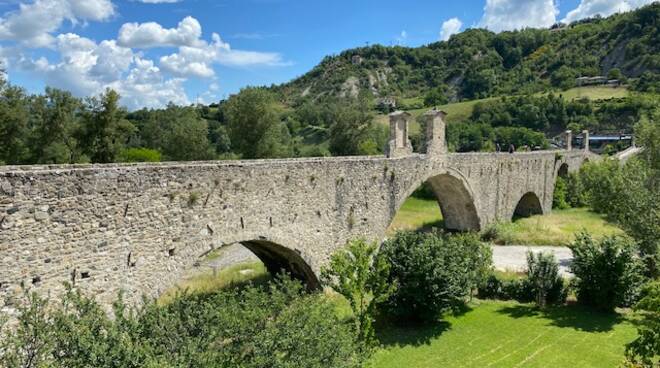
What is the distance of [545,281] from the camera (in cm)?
1847

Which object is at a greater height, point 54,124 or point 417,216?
point 54,124

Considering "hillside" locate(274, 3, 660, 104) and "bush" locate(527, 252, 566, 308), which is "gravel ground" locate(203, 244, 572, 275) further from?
"hillside" locate(274, 3, 660, 104)

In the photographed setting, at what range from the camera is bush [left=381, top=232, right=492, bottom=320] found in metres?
15.4

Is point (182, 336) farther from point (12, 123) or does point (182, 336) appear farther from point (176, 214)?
point (12, 123)

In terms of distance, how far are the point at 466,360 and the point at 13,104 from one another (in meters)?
35.6

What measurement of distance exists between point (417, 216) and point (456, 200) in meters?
9.11

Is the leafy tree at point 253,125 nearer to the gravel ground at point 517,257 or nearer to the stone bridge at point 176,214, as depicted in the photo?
the gravel ground at point 517,257

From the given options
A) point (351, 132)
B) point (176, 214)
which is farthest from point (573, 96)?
point (176, 214)

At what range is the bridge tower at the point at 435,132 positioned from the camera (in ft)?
77.2

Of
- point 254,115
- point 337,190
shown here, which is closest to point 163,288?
point 337,190

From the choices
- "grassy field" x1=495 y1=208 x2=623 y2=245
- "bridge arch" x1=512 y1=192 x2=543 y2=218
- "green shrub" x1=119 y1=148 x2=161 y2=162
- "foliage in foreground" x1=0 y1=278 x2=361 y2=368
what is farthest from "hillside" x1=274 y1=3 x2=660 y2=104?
"foliage in foreground" x1=0 y1=278 x2=361 y2=368

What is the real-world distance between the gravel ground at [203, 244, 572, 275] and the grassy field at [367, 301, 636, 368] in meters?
5.86

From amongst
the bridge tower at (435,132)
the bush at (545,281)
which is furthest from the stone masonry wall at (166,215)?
the bush at (545,281)

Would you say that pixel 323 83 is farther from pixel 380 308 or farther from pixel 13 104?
pixel 380 308
